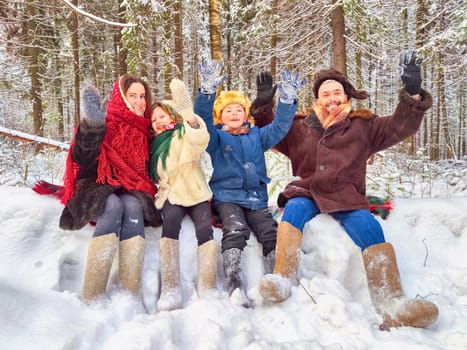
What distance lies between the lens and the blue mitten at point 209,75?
2.87 m

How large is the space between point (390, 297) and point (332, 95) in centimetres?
181

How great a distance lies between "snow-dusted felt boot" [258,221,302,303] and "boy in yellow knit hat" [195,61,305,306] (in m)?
0.19

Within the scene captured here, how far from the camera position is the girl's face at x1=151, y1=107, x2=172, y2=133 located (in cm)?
305

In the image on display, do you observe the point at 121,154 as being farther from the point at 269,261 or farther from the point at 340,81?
the point at 340,81

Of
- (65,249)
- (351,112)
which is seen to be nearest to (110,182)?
(65,249)

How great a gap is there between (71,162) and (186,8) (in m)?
8.68

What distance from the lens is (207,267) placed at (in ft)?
8.35

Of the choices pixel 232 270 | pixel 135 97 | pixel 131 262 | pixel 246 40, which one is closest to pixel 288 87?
pixel 135 97

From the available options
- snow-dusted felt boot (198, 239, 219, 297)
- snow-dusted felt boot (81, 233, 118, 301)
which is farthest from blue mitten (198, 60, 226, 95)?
snow-dusted felt boot (81, 233, 118, 301)

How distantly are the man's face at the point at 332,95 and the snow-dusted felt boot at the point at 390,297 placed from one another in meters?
1.36

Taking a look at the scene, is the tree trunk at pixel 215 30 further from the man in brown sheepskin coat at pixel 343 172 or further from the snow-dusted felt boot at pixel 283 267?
the snow-dusted felt boot at pixel 283 267

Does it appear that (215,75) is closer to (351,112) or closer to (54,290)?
(351,112)

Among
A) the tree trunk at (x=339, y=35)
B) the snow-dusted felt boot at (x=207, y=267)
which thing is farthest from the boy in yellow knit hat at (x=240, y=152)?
the tree trunk at (x=339, y=35)

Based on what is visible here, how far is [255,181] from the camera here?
308 cm
